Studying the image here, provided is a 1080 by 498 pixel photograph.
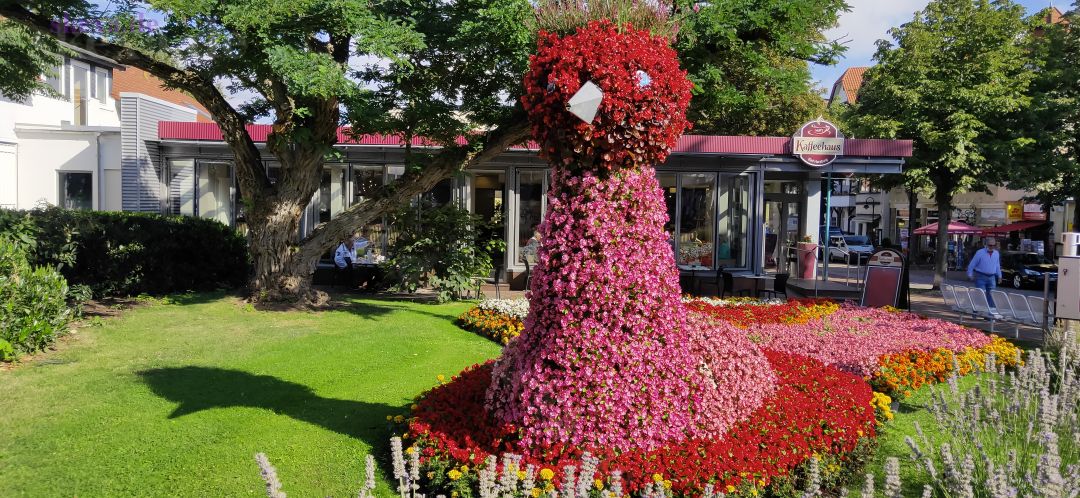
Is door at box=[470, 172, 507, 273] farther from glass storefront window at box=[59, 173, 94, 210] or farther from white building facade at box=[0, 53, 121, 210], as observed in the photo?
glass storefront window at box=[59, 173, 94, 210]

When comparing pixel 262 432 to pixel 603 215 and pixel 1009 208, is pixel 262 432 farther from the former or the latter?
pixel 1009 208

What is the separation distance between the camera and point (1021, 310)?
38.5 ft

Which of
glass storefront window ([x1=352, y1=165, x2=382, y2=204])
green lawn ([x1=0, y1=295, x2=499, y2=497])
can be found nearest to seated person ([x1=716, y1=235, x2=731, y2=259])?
glass storefront window ([x1=352, y1=165, x2=382, y2=204])

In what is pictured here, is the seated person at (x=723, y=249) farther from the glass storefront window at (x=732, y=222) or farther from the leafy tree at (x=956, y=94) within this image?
the leafy tree at (x=956, y=94)

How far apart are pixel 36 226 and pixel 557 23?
32.5 ft

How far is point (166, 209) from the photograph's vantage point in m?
18.1

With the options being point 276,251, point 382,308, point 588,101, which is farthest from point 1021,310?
point 276,251

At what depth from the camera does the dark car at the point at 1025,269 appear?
2423 cm

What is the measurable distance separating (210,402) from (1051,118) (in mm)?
25999

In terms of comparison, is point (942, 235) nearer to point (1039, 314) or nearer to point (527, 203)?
point (1039, 314)

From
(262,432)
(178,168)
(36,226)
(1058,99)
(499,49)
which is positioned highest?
(1058,99)

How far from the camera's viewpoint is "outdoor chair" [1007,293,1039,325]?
11469mm

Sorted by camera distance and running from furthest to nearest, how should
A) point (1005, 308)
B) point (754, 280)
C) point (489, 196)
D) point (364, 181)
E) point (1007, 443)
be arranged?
point (489, 196)
point (364, 181)
point (754, 280)
point (1005, 308)
point (1007, 443)

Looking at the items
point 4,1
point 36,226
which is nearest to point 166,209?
point 36,226
